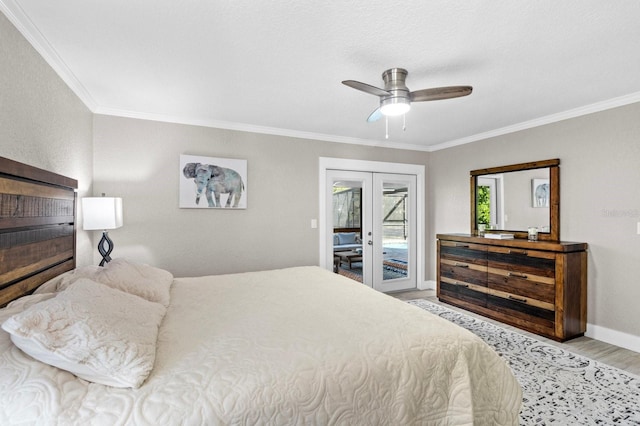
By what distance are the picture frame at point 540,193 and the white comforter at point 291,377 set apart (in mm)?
2747

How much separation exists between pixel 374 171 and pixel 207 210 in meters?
2.44

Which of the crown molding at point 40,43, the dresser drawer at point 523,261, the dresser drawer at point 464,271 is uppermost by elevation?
the crown molding at point 40,43

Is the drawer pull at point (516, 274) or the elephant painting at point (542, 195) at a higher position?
the elephant painting at point (542, 195)

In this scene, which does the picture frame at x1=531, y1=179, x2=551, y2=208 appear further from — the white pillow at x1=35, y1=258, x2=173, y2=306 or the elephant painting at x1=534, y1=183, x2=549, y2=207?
the white pillow at x1=35, y1=258, x2=173, y2=306

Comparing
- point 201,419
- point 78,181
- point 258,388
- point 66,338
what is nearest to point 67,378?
point 66,338

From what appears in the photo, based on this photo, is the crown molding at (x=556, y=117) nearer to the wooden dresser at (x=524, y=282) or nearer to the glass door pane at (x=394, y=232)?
the glass door pane at (x=394, y=232)

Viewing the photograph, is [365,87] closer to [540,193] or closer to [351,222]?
[351,222]

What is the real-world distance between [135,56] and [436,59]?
6.90 feet

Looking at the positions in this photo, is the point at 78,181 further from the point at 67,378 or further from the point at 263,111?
the point at 67,378

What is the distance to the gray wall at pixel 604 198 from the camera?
2.99 meters

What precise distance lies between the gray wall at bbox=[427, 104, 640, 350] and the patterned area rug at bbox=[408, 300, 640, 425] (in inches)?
30.7

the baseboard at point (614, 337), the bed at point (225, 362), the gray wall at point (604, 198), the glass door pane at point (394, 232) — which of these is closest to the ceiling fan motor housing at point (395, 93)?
the bed at point (225, 362)

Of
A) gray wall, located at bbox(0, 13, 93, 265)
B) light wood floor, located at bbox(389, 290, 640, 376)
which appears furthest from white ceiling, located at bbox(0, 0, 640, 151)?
light wood floor, located at bbox(389, 290, 640, 376)

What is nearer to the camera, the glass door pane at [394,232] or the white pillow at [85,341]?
the white pillow at [85,341]
